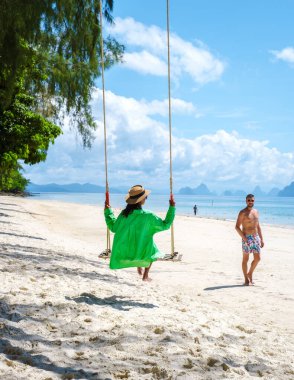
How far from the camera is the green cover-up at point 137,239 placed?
7.34 meters

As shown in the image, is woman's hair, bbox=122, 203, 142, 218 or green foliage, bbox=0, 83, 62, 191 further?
green foliage, bbox=0, 83, 62, 191

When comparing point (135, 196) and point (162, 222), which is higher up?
point (135, 196)

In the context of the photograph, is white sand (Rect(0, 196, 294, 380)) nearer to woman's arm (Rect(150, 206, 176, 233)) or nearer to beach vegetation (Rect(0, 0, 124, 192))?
woman's arm (Rect(150, 206, 176, 233))

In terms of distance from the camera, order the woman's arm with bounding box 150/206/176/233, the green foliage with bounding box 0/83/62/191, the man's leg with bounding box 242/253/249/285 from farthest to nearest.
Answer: the green foliage with bounding box 0/83/62/191 < the man's leg with bounding box 242/253/249/285 < the woman's arm with bounding box 150/206/176/233

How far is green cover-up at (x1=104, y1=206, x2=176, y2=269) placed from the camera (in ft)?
24.1

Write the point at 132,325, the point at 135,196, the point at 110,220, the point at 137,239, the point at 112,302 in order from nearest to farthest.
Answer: the point at 132,325 → the point at 112,302 → the point at 137,239 → the point at 135,196 → the point at 110,220

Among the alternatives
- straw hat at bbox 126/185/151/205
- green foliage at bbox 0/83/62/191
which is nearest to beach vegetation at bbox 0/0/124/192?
green foliage at bbox 0/83/62/191

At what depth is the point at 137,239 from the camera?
7.37 metres

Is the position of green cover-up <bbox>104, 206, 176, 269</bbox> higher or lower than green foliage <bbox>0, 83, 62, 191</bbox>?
lower

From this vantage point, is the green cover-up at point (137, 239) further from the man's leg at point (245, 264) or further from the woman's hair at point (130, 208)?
the man's leg at point (245, 264)

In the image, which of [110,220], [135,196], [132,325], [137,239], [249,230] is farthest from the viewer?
[249,230]

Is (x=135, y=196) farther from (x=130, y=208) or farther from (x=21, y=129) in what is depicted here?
(x=21, y=129)

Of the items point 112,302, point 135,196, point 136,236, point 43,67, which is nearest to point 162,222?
point 136,236

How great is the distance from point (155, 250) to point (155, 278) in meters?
3.77
